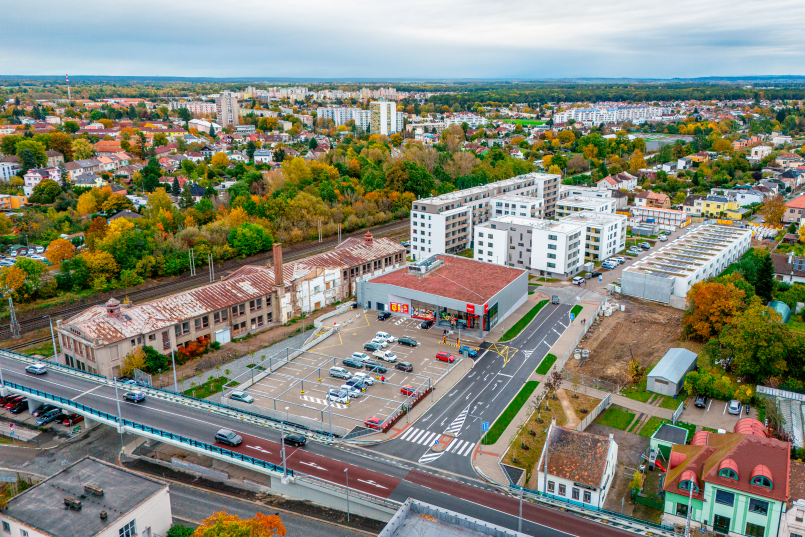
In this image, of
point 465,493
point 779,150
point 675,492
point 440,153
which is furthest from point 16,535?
point 779,150

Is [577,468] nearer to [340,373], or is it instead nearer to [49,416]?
[340,373]

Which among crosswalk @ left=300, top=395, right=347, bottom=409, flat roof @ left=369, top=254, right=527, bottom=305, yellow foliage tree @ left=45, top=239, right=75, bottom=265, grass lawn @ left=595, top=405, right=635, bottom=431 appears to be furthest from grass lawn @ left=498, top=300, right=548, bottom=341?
yellow foliage tree @ left=45, top=239, right=75, bottom=265

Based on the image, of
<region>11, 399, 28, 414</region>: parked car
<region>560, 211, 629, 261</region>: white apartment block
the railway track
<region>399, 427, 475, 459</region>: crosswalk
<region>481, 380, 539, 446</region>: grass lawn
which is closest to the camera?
<region>399, 427, 475, 459</region>: crosswalk

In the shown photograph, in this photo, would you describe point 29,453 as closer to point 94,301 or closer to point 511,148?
point 94,301

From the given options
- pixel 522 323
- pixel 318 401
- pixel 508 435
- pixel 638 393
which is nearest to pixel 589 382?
pixel 638 393

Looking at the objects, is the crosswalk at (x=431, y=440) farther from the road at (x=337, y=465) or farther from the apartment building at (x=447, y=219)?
the apartment building at (x=447, y=219)

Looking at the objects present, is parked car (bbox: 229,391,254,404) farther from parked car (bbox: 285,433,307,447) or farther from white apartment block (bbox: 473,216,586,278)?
white apartment block (bbox: 473,216,586,278)

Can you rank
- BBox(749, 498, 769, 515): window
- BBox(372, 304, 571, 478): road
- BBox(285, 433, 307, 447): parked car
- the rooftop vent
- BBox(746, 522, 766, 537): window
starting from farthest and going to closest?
BBox(372, 304, 571, 478): road, BBox(285, 433, 307, 447): parked car, BBox(746, 522, 766, 537): window, BBox(749, 498, 769, 515): window, the rooftop vent
